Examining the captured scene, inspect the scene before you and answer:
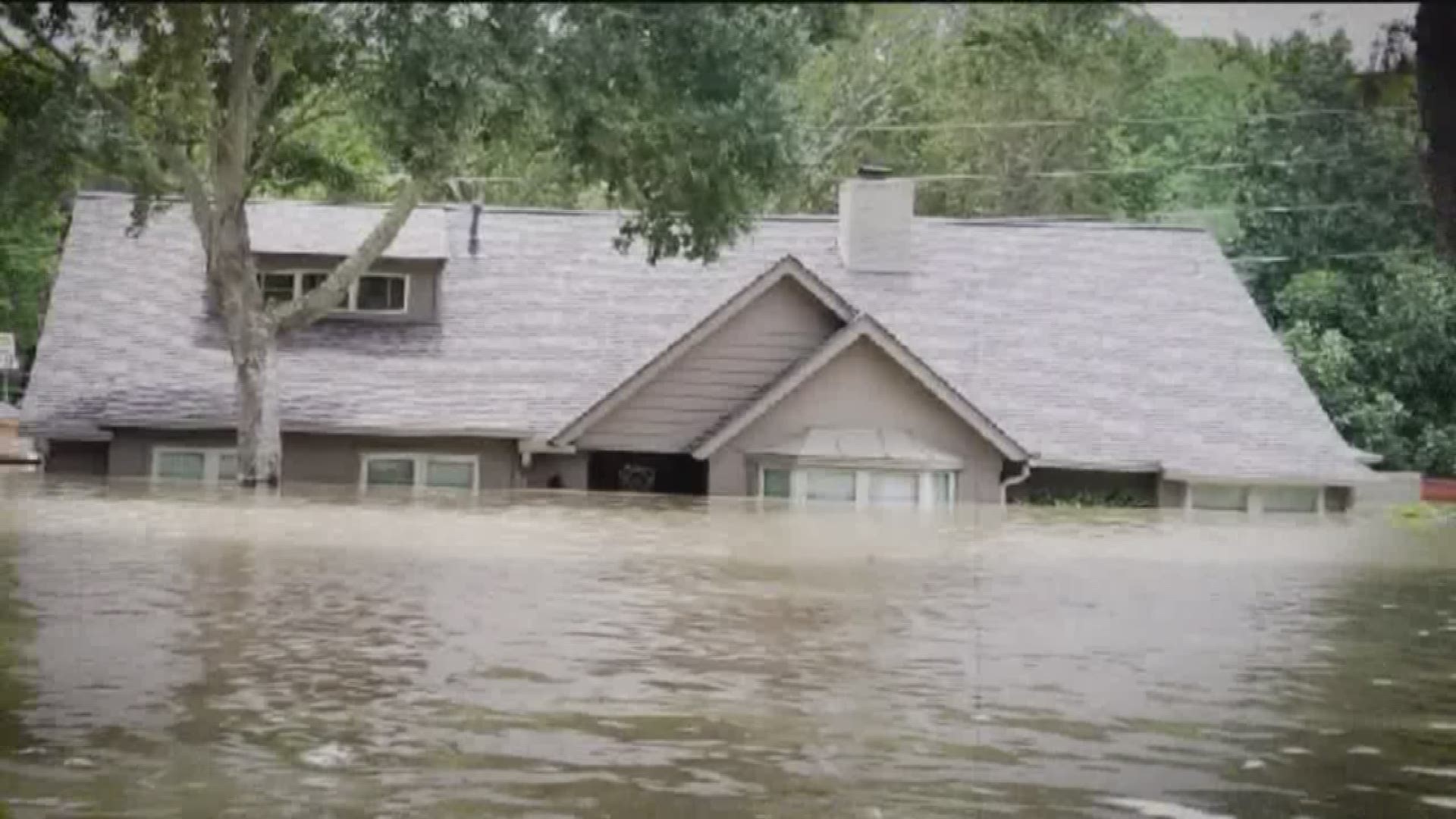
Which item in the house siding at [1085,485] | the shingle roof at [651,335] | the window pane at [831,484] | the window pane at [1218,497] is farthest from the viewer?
the window pane at [831,484]

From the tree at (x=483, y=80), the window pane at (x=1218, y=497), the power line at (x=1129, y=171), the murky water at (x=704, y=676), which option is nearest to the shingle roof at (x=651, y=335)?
the window pane at (x=1218, y=497)

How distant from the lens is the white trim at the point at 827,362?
779 inches

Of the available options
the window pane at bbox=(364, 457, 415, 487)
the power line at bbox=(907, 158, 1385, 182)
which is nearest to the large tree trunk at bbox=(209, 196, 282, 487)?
the window pane at bbox=(364, 457, 415, 487)

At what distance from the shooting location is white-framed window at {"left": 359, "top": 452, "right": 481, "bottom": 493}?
20000mm

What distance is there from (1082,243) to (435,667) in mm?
11566

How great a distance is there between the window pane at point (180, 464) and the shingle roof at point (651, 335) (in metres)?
0.48

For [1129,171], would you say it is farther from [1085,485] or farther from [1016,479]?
[1016,479]

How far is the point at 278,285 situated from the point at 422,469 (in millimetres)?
2310

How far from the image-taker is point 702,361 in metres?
21.1

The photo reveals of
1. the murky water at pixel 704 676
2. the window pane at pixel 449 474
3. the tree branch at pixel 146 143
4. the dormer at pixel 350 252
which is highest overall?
the dormer at pixel 350 252

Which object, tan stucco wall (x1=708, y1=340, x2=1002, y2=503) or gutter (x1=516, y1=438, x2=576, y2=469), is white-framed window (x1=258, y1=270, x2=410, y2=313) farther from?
tan stucco wall (x1=708, y1=340, x2=1002, y2=503)

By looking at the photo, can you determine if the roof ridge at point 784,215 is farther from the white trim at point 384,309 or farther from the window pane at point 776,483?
the window pane at point 776,483

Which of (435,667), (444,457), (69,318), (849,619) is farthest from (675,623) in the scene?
(444,457)

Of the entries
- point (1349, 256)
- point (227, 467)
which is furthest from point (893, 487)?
point (1349, 256)
